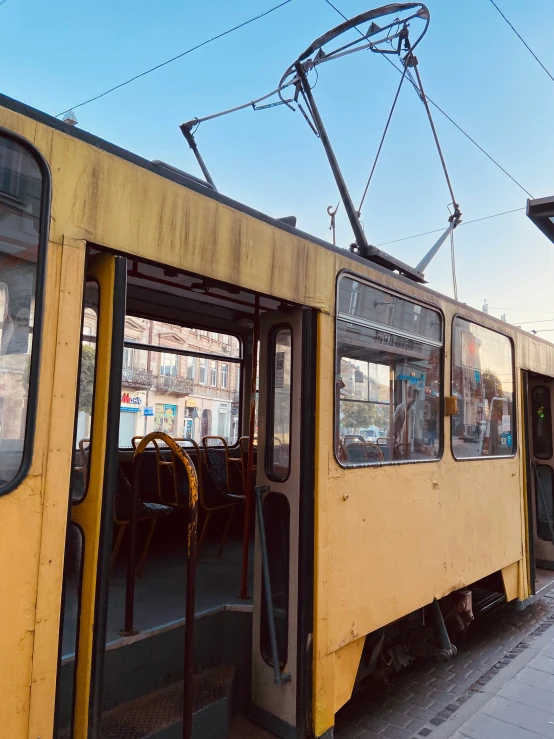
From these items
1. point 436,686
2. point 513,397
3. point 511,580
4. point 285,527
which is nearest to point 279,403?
point 285,527

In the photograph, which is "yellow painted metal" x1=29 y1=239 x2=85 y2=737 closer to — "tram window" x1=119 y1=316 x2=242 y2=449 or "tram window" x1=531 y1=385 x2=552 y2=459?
"tram window" x1=119 y1=316 x2=242 y2=449

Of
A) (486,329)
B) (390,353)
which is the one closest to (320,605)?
(390,353)

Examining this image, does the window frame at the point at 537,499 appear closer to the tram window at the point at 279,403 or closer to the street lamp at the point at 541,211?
the street lamp at the point at 541,211

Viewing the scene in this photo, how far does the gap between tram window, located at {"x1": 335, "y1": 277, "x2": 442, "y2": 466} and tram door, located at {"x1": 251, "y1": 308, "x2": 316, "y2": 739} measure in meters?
0.23

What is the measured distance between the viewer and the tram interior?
233cm

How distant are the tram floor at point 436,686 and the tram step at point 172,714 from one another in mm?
1033

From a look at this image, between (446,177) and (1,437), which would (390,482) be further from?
(446,177)

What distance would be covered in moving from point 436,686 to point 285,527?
2.15m

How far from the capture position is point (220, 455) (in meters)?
5.31

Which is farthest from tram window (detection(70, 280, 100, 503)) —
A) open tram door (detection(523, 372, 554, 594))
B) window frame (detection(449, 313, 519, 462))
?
open tram door (detection(523, 372, 554, 594))

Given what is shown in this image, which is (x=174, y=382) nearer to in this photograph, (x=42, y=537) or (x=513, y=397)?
(x=513, y=397)

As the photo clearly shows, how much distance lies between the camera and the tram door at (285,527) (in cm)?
263

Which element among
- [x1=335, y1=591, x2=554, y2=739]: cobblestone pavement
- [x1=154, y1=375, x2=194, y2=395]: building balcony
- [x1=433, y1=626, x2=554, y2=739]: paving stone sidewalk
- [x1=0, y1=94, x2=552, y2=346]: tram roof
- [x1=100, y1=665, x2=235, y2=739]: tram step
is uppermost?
[x1=0, y1=94, x2=552, y2=346]: tram roof

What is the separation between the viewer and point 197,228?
7.39ft
